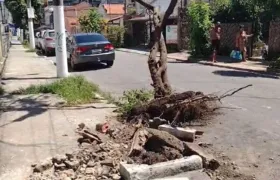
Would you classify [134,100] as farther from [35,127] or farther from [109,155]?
[109,155]

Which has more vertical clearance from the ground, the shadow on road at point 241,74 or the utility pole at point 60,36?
the utility pole at point 60,36

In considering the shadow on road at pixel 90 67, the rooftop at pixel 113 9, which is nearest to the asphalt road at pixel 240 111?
the shadow on road at pixel 90 67

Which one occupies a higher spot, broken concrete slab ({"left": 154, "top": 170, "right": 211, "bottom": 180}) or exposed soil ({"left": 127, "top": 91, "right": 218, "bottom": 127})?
exposed soil ({"left": 127, "top": 91, "right": 218, "bottom": 127})

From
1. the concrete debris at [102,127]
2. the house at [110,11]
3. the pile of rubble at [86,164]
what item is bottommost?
the pile of rubble at [86,164]

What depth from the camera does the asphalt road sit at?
18.0 feet

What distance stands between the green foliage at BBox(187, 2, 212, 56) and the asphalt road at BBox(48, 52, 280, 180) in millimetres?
4178

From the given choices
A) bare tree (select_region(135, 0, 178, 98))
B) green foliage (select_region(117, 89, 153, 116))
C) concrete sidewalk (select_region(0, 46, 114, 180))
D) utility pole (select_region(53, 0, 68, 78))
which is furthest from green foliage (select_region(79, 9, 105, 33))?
green foliage (select_region(117, 89, 153, 116))

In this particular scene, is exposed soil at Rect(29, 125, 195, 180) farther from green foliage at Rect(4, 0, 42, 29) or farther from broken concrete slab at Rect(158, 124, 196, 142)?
green foliage at Rect(4, 0, 42, 29)

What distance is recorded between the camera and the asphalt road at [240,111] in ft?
18.0

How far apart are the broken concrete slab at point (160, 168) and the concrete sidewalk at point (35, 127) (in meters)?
1.34

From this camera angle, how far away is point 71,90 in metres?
10.2

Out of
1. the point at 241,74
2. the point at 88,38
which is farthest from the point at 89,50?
the point at 241,74

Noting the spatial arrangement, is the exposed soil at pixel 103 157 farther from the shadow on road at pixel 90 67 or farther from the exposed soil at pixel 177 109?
the shadow on road at pixel 90 67

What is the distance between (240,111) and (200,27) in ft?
40.2
